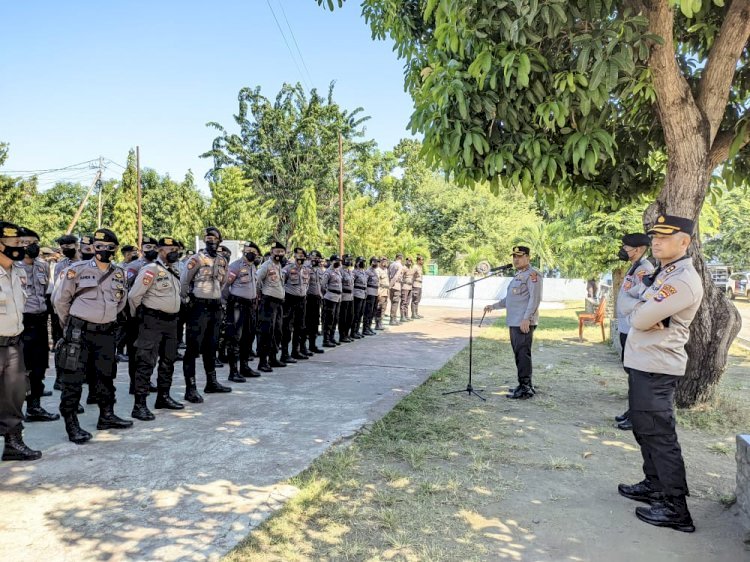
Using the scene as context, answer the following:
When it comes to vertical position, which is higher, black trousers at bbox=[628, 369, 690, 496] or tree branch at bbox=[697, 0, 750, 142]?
tree branch at bbox=[697, 0, 750, 142]

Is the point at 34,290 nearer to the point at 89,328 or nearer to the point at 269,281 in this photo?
the point at 89,328

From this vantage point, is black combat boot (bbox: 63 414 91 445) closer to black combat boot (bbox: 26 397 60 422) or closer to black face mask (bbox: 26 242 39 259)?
black combat boot (bbox: 26 397 60 422)

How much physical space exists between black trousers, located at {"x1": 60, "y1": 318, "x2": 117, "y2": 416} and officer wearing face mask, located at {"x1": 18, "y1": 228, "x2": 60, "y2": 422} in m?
0.90

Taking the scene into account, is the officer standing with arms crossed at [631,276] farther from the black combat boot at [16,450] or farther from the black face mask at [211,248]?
the black combat boot at [16,450]

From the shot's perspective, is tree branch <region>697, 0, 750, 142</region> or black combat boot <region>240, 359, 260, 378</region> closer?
tree branch <region>697, 0, 750, 142</region>

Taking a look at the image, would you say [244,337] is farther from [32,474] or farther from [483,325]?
[483,325]

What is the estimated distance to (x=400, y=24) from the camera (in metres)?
5.53

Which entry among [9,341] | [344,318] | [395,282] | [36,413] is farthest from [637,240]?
[395,282]

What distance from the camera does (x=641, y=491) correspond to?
3.68 meters

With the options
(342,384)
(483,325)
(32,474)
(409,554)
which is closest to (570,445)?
(409,554)

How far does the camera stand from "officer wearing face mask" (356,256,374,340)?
12016 mm

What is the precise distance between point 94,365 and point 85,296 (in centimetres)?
64

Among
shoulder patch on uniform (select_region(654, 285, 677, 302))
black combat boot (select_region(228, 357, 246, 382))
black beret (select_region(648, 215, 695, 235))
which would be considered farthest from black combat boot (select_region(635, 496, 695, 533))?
black combat boot (select_region(228, 357, 246, 382))

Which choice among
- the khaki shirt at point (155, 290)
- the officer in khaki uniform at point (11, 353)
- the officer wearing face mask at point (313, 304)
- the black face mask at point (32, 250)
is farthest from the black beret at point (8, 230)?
the officer wearing face mask at point (313, 304)
